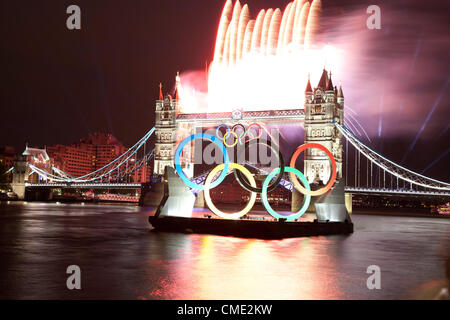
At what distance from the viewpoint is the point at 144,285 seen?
1052cm

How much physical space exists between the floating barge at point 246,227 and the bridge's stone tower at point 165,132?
4020 cm

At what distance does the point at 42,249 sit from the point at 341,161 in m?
45.8

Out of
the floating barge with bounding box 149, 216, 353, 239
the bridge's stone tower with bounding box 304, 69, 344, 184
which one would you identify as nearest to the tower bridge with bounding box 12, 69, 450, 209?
the bridge's stone tower with bounding box 304, 69, 344, 184

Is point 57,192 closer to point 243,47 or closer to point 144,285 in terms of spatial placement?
point 243,47

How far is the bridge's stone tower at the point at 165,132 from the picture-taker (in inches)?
2566

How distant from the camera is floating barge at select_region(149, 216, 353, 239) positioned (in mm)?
22609

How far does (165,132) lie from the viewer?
6588 cm

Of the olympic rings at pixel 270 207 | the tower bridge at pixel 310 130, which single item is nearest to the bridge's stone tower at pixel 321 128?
the tower bridge at pixel 310 130

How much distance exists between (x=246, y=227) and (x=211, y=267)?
9751 millimetres

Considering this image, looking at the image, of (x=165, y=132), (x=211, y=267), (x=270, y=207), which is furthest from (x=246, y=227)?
(x=165, y=132)

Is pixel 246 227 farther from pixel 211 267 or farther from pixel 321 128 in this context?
pixel 321 128

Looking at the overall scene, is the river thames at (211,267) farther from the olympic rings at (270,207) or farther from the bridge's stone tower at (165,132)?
the bridge's stone tower at (165,132)

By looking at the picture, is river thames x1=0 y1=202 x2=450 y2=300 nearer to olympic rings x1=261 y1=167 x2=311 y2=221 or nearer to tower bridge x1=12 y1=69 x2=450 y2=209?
olympic rings x1=261 y1=167 x2=311 y2=221
